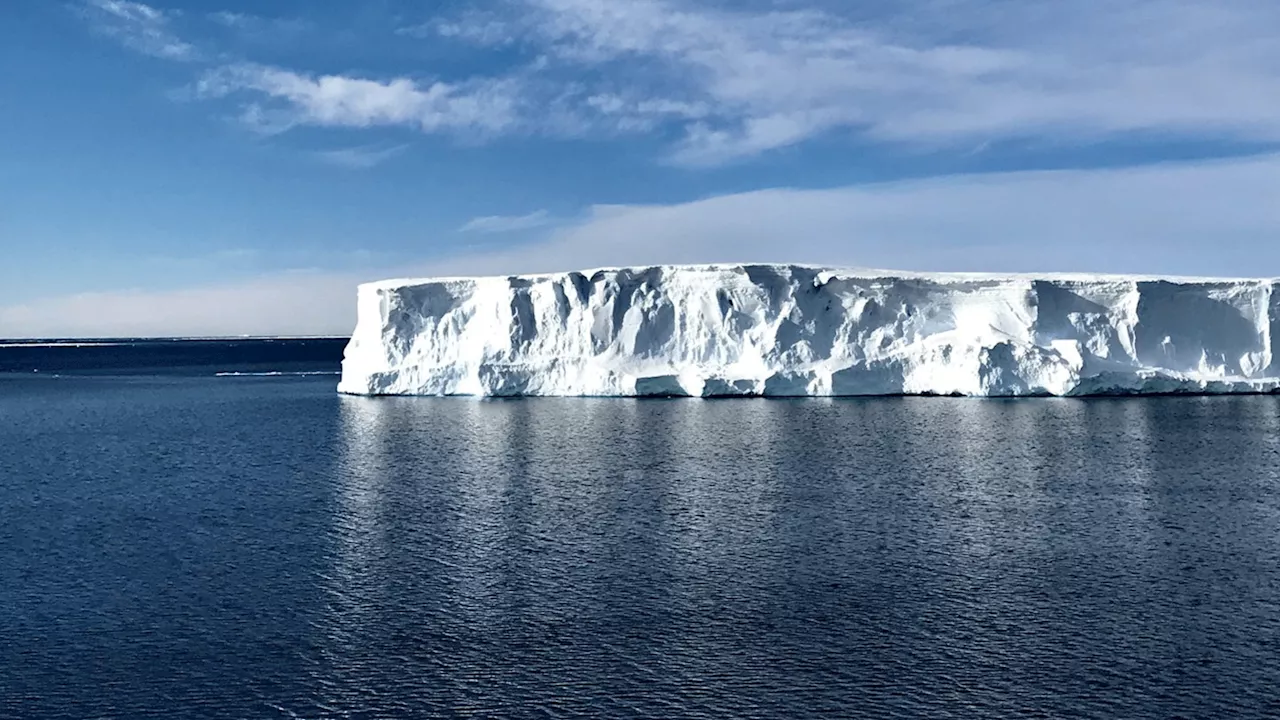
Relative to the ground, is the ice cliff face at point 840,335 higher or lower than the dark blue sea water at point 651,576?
higher

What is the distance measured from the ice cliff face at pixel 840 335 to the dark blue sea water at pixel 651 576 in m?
10.1

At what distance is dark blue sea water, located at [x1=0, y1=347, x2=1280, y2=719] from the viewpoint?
10594 millimetres

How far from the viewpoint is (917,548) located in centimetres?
1606

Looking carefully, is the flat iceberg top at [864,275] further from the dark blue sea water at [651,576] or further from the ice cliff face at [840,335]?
the dark blue sea water at [651,576]

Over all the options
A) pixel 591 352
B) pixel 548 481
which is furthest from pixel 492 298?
pixel 548 481

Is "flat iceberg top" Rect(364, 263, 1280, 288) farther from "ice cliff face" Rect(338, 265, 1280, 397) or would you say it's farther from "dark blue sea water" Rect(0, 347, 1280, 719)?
"dark blue sea water" Rect(0, 347, 1280, 719)

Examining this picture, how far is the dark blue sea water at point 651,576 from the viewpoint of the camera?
10.6m

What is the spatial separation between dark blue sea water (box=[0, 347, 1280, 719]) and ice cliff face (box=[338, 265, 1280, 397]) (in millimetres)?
10091

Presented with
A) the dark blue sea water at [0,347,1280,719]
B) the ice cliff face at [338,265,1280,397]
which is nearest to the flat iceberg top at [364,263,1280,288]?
the ice cliff face at [338,265,1280,397]

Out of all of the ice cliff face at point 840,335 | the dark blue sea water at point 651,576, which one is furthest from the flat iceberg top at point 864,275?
the dark blue sea water at point 651,576

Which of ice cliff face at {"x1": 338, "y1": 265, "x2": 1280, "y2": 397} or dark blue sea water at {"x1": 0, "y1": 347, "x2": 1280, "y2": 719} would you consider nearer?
dark blue sea water at {"x1": 0, "y1": 347, "x2": 1280, "y2": 719}

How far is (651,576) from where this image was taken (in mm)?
14680

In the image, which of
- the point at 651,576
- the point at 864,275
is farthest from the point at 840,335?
the point at 651,576

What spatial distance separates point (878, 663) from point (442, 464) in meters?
15.3
